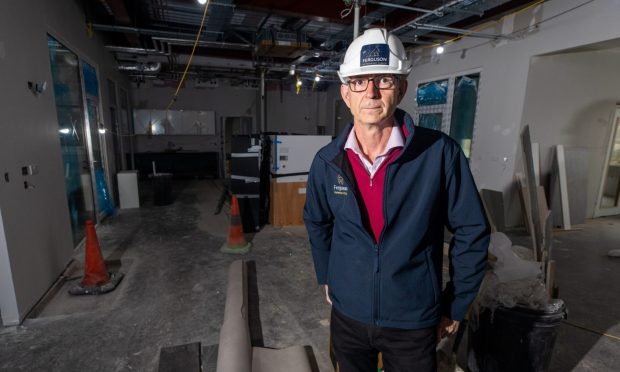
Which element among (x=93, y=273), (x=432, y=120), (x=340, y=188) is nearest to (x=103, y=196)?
(x=93, y=273)

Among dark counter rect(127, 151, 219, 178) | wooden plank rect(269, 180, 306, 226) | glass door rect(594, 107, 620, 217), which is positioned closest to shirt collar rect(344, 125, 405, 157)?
wooden plank rect(269, 180, 306, 226)

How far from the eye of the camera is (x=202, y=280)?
2941 millimetres

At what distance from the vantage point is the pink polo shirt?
1.05 metres

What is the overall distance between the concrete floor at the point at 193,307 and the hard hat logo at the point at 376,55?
176 cm

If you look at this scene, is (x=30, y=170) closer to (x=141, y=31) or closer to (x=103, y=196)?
(x=103, y=196)

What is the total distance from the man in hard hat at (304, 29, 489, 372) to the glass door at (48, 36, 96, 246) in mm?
3480

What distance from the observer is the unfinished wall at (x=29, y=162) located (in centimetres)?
214

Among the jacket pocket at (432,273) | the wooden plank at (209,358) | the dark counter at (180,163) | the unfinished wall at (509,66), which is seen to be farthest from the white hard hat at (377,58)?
the dark counter at (180,163)

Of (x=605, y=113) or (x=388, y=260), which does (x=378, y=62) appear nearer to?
(x=388, y=260)

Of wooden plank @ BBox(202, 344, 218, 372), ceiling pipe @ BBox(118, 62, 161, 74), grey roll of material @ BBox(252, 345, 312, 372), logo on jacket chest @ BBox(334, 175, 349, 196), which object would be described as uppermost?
ceiling pipe @ BBox(118, 62, 161, 74)

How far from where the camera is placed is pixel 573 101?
4465 mm

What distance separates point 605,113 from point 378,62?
578cm

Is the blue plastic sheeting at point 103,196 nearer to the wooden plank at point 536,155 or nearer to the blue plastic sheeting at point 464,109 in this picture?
the blue plastic sheeting at point 464,109

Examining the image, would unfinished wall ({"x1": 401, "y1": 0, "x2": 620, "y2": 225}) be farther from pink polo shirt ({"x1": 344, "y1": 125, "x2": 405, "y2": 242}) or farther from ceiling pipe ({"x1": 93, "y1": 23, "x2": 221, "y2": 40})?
ceiling pipe ({"x1": 93, "y1": 23, "x2": 221, "y2": 40})
